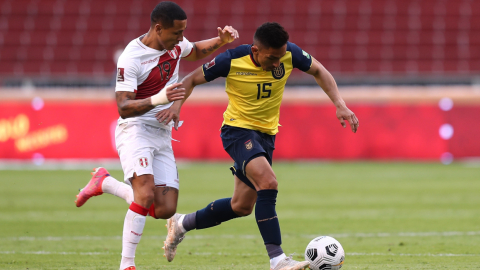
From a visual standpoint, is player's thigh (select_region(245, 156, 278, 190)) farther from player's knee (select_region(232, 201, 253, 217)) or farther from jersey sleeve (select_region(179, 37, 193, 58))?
jersey sleeve (select_region(179, 37, 193, 58))

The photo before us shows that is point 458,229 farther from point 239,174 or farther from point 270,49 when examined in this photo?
point 270,49

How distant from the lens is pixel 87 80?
20672 mm

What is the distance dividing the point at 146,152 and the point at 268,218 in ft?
3.99

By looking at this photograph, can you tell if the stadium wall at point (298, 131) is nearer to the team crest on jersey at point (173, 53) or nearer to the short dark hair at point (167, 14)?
the team crest on jersey at point (173, 53)

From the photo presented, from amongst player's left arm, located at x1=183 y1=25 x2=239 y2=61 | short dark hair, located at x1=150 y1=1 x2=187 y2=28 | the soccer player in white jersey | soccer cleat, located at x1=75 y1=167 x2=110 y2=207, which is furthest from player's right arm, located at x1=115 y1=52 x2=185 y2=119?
soccer cleat, located at x1=75 y1=167 x2=110 y2=207

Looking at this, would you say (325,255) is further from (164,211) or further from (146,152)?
(146,152)

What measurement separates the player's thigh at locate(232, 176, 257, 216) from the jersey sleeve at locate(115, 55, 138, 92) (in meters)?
1.31

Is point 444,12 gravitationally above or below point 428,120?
above

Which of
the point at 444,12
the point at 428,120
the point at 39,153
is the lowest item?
the point at 39,153

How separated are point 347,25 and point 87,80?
9212mm

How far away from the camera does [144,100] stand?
5.18 m

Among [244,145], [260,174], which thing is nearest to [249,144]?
[244,145]

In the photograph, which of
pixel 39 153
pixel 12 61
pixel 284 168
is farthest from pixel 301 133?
pixel 12 61

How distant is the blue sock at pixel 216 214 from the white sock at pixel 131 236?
3.25 ft
